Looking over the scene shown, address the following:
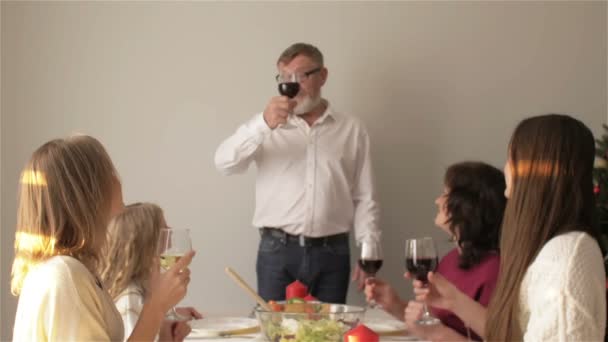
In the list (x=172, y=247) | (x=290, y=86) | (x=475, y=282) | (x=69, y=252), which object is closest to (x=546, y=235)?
(x=475, y=282)

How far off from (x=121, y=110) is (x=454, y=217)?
226 cm

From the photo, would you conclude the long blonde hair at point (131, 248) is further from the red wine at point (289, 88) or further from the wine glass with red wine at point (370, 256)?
the red wine at point (289, 88)

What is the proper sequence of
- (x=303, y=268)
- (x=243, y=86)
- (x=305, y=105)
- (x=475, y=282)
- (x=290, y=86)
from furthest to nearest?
(x=243, y=86), (x=305, y=105), (x=303, y=268), (x=290, y=86), (x=475, y=282)

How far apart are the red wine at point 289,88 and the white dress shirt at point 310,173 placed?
0.25m

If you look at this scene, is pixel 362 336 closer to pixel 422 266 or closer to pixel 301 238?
pixel 422 266

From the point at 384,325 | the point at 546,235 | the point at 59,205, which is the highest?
the point at 59,205

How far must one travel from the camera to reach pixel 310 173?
156 inches

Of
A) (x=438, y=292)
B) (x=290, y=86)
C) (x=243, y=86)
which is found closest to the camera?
(x=438, y=292)

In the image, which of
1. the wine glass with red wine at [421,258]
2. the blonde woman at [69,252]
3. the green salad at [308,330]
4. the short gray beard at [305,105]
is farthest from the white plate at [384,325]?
the short gray beard at [305,105]

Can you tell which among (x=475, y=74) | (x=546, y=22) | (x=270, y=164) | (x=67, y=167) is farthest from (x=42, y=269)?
(x=546, y=22)

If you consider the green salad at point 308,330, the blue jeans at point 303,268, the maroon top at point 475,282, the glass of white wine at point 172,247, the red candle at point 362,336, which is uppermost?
the glass of white wine at point 172,247

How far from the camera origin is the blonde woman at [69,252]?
5.21 feet

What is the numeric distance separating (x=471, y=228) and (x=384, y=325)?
1.50 ft

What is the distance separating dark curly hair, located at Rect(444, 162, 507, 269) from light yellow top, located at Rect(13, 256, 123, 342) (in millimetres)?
1414
